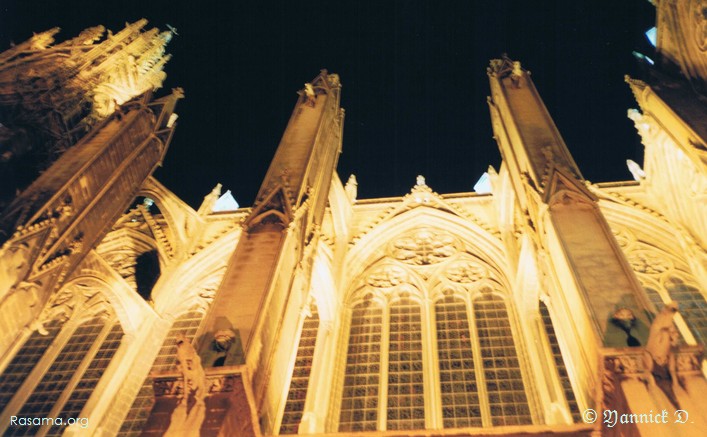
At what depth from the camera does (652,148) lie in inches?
575

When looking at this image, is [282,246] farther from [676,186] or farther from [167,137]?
[676,186]

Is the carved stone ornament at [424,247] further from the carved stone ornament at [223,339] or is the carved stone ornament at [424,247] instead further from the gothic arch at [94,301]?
the carved stone ornament at [223,339]

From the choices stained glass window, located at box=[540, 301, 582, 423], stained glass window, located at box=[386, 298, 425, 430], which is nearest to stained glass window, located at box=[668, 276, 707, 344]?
stained glass window, located at box=[540, 301, 582, 423]

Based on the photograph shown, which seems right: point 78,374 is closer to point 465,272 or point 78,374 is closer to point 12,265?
point 12,265

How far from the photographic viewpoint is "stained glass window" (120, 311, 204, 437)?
10820 millimetres

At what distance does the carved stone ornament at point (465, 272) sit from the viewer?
45.3ft

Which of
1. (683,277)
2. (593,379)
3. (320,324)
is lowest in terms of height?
(593,379)

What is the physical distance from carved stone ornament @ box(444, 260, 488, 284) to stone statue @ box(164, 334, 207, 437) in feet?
27.0

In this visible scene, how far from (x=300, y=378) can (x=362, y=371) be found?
4.17 ft

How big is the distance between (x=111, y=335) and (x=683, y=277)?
1287 centimetres

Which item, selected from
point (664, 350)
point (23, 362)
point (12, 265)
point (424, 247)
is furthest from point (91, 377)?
point (664, 350)

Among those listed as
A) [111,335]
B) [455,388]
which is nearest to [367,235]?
[455,388]

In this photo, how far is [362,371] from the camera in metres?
11.4

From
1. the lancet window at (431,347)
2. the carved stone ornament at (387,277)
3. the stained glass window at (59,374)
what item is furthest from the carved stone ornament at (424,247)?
the stained glass window at (59,374)
